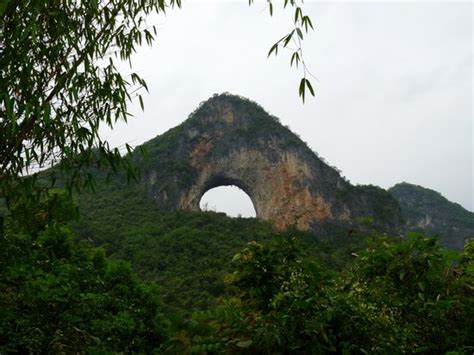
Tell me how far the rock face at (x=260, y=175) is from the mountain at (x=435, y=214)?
2511cm

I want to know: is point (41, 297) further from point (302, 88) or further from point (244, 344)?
point (302, 88)

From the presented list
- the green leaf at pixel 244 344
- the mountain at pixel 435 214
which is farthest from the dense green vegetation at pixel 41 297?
the mountain at pixel 435 214

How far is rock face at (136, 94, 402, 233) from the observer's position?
55562 mm

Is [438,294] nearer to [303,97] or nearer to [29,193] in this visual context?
[303,97]

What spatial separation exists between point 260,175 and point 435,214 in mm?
46100

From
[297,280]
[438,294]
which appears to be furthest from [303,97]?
[438,294]

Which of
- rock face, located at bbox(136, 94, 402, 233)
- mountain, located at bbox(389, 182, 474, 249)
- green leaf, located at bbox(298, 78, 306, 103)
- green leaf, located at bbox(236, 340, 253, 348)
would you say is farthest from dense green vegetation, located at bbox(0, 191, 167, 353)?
mountain, located at bbox(389, 182, 474, 249)

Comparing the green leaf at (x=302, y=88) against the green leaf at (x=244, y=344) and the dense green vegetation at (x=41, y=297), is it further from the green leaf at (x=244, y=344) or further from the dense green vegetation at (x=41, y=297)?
the dense green vegetation at (x=41, y=297)

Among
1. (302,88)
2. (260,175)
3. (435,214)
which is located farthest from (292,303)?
(435,214)

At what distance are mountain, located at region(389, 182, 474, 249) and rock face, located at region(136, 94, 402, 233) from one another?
82.4 feet

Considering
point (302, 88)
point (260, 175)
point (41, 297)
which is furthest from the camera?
point (260, 175)

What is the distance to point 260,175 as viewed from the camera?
188 feet

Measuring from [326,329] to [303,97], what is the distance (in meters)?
1.80

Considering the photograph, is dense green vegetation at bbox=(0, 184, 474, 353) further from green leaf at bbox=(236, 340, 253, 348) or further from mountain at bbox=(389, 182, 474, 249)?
mountain at bbox=(389, 182, 474, 249)
